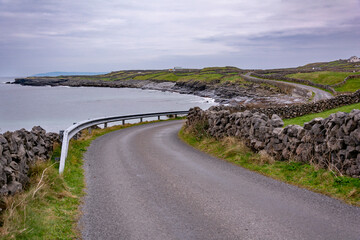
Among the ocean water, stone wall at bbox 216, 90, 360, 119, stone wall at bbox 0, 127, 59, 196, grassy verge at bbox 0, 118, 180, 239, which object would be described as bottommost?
the ocean water

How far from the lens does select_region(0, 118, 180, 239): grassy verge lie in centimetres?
559

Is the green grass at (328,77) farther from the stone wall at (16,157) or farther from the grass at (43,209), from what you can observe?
the grass at (43,209)

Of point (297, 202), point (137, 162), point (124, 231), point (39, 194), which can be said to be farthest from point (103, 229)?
point (137, 162)

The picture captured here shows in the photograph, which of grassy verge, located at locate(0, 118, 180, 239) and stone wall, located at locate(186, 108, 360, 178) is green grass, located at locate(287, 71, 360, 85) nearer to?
stone wall, located at locate(186, 108, 360, 178)

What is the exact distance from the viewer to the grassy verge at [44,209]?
5.59 m

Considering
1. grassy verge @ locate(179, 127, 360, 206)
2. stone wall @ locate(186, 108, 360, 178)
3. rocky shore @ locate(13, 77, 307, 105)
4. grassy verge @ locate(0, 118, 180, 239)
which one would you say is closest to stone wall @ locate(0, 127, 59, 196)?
grassy verge @ locate(0, 118, 180, 239)

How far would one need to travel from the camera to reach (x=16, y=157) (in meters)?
7.69

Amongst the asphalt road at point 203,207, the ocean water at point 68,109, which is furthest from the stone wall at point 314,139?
the ocean water at point 68,109

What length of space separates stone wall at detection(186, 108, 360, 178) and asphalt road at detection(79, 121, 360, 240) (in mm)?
1466

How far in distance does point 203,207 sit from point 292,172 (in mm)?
3774

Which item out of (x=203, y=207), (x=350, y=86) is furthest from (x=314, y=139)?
(x=350, y=86)

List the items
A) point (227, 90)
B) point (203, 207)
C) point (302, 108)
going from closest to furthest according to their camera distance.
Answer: point (203, 207), point (302, 108), point (227, 90)

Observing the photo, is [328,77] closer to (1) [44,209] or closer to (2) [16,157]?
(2) [16,157]

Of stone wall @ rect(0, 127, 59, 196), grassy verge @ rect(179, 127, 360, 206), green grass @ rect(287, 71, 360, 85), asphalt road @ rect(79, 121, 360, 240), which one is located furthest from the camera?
green grass @ rect(287, 71, 360, 85)
